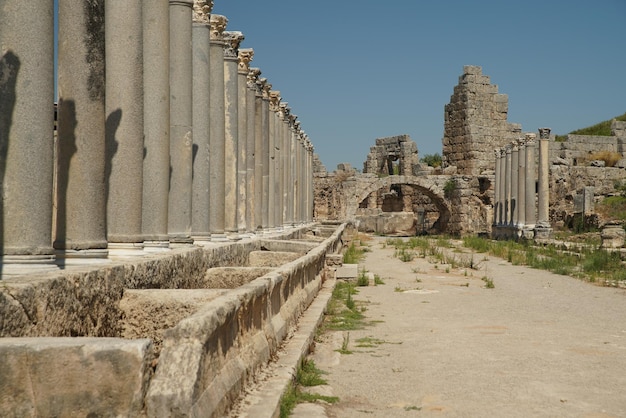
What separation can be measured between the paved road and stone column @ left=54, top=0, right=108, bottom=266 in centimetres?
233

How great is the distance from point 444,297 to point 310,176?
26416 mm

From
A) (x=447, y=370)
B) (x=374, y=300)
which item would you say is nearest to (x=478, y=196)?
(x=374, y=300)

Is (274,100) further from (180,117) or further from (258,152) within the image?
(180,117)

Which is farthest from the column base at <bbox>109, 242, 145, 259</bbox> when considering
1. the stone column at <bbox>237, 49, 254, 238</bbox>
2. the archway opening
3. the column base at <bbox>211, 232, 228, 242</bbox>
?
the archway opening

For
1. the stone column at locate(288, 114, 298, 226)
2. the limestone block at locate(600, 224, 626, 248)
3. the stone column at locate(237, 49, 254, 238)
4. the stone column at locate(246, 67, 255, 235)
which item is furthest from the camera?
the stone column at locate(288, 114, 298, 226)

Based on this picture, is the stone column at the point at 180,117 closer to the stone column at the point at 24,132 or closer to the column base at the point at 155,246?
the column base at the point at 155,246

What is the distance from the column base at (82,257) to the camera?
6258 millimetres

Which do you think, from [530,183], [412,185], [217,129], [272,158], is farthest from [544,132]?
[217,129]

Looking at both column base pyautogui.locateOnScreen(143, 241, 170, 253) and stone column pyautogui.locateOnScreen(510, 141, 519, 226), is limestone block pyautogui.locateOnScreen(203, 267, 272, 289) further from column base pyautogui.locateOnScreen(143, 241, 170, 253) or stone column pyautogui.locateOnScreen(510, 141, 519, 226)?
stone column pyautogui.locateOnScreen(510, 141, 519, 226)

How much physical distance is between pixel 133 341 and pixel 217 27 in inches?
411

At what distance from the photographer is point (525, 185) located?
34438 millimetres

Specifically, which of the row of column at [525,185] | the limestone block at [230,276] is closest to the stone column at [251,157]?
the limestone block at [230,276]

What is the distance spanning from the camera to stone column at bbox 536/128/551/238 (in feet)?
107

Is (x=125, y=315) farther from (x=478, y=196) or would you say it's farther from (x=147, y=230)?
(x=478, y=196)
